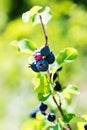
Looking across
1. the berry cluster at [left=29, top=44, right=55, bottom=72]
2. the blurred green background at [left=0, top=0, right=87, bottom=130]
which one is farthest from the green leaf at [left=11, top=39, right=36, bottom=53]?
the blurred green background at [left=0, top=0, right=87, bottom=130]

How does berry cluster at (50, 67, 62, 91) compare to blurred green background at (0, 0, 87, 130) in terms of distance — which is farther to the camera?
blurred green background at (0, 0, 87, 130)

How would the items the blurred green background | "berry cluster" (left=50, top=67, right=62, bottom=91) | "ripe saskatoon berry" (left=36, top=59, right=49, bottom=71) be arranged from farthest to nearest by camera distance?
the blurred green background, "berry cluster" (left=50, top=67, right=62, bottom=91), "ripe saskatoon berry" (left=36, top=59, right=49, bottom=71)

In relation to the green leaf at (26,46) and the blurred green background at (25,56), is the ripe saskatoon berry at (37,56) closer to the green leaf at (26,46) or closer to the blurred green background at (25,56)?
the green leaf at (26,46)

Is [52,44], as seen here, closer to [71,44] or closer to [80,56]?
[71,44]

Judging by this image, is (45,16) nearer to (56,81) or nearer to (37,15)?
(37,15)

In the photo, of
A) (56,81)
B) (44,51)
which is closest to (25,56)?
(56,81)

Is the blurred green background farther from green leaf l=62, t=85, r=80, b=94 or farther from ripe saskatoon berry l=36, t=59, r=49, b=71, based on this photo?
ripe saskatoon berry l=36, t=59, r=49, b=71

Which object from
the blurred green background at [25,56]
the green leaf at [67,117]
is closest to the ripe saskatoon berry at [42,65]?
the green leaf at [67,117]
